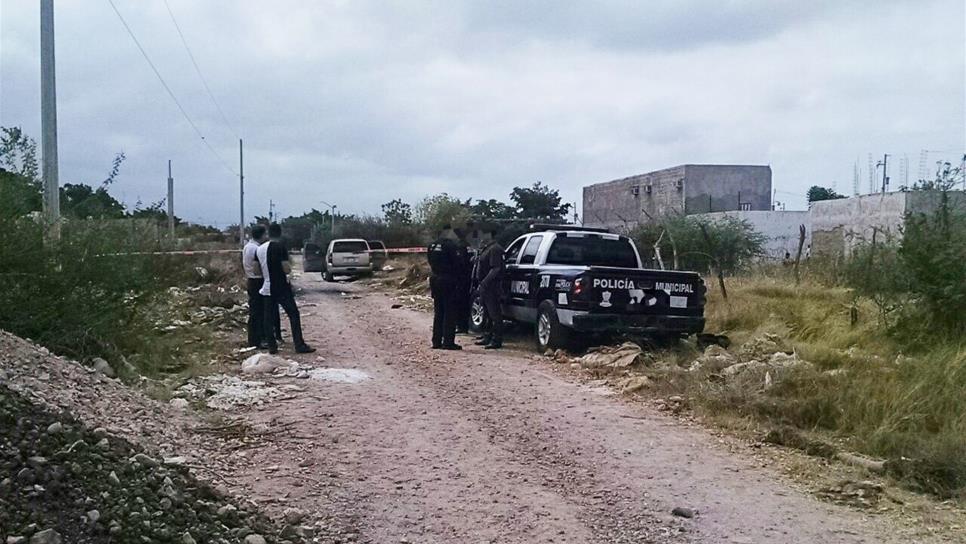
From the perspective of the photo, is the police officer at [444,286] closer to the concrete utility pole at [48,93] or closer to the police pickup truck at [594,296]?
the police pickup truck at [594,296]

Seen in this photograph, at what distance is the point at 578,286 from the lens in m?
11.2

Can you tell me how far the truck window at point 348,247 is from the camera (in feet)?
102

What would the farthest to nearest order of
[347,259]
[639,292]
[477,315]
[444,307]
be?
[347,259]
[477,315]
[444,307]
[639,292]

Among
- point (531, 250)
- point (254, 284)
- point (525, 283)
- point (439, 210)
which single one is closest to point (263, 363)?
point (254, 284)

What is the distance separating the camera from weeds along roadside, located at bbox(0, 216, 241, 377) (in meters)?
8.59

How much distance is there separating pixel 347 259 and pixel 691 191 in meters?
15.3

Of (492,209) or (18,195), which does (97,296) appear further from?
(492,209)

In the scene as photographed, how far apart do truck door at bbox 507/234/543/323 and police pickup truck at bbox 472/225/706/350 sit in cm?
2

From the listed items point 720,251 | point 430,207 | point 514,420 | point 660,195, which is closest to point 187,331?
point 514,420

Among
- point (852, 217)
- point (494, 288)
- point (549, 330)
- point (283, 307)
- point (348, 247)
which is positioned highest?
point (852, 217)

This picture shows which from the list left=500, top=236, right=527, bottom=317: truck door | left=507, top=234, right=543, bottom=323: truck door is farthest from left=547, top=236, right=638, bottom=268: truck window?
left=500, top=236, right=527, bottom=317: truck door

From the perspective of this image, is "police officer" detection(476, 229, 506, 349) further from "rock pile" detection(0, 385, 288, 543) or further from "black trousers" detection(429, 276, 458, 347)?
"rock pile" detection(0, 385, 288, 543)

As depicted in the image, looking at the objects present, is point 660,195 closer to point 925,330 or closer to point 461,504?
point 925,330

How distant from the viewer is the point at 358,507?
17.6 feet
